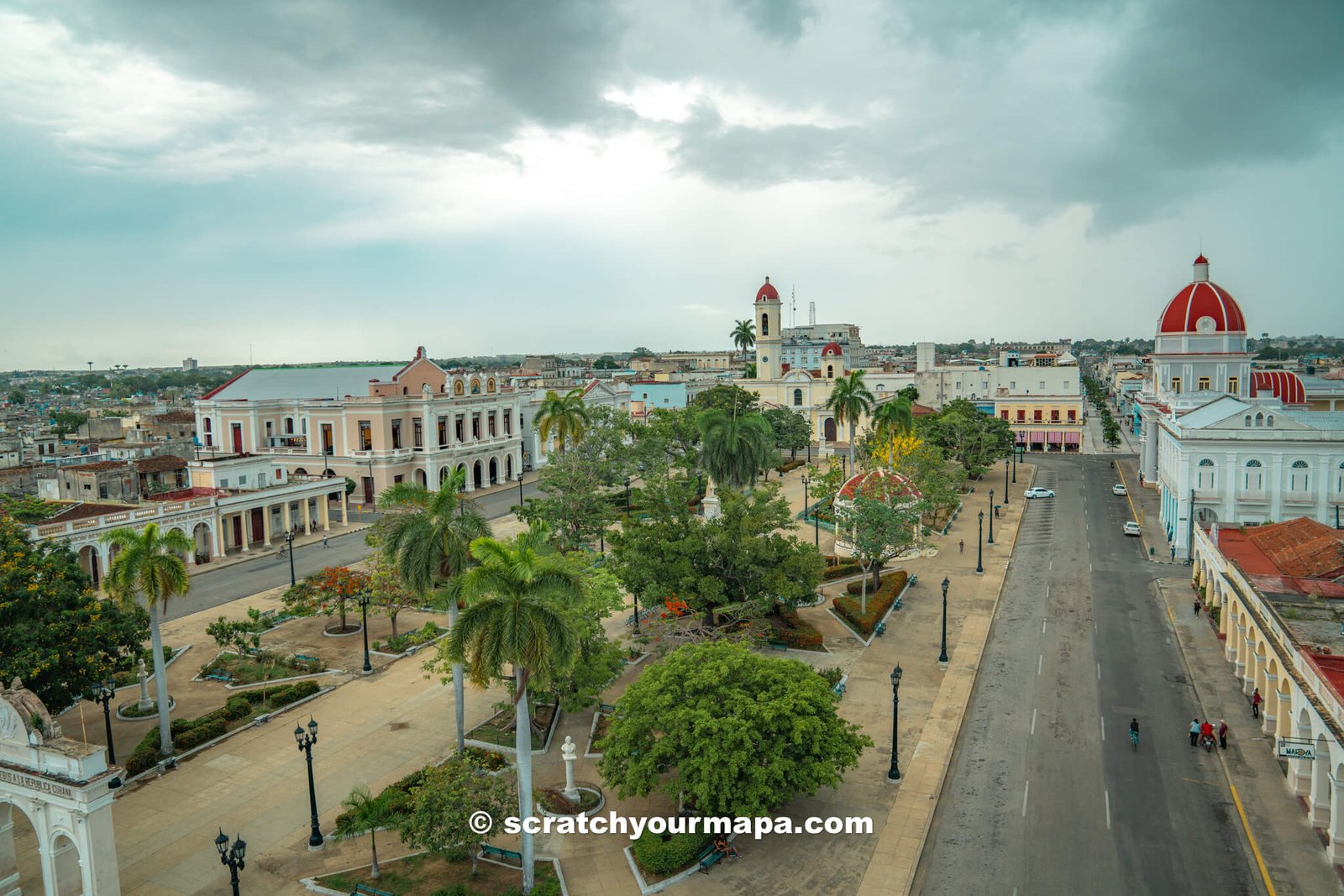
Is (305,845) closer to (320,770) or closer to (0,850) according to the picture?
(320,770)

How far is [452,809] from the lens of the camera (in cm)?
1969

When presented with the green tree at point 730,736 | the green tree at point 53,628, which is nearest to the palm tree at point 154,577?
the green tree at point 53,628

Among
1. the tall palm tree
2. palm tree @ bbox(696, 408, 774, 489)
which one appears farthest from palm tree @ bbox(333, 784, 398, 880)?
palm tree @ bbox(696, 408, 774, 489)

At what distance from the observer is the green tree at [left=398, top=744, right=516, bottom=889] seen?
1955 cm

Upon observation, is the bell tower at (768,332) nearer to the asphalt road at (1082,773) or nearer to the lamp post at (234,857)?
the asphalt road at (1082,773)

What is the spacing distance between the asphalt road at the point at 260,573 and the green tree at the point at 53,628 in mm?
15739

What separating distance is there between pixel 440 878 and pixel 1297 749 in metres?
22.1

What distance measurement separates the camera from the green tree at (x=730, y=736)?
20.3 m

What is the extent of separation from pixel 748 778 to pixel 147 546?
19597 millimetres

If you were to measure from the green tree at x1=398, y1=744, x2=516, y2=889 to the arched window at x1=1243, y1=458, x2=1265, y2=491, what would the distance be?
48028 mm

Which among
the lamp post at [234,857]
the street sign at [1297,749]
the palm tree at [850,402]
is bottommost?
the street sign at [1297,749]

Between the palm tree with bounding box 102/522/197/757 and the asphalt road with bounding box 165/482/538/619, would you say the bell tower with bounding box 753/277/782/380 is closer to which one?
the asphalt road with bounding box 165/482/538/619

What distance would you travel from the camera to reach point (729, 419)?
163 ft

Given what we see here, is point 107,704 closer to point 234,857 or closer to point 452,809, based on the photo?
point 234,857
